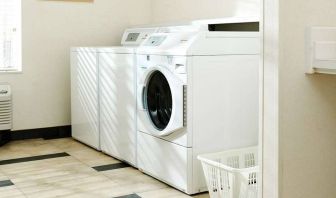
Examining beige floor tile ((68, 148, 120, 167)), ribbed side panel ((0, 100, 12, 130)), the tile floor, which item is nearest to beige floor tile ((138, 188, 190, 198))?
the tile floor

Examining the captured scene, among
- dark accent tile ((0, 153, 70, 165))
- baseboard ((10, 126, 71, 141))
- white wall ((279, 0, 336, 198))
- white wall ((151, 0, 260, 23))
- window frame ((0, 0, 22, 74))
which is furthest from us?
baseboard ((10, 126, 71, 141))

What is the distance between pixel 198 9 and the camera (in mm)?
4293

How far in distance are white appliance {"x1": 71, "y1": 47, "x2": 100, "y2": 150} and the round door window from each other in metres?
0.97

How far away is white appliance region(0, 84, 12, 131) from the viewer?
14.0ft

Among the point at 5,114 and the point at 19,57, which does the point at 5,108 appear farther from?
the point at 19,57

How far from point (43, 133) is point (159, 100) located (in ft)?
6.63


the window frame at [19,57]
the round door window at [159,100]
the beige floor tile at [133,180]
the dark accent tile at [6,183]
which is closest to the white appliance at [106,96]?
the beige floor tile at [133,180]

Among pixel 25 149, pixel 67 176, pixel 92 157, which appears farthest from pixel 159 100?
pixel 25 149

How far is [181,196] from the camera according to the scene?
113 inches

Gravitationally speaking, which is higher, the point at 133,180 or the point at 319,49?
the point at 319,49

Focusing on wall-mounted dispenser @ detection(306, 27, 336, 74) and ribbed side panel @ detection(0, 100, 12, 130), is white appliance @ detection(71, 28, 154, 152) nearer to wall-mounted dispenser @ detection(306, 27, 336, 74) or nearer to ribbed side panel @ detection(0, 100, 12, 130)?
ribbed side panel @ detection(0, 100, 12, 130)

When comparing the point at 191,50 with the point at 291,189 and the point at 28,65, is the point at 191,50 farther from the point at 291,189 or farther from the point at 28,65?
the point at 28,65

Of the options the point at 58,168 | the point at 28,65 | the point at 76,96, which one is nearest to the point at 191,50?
the point at 58,168

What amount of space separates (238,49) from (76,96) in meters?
2.05
